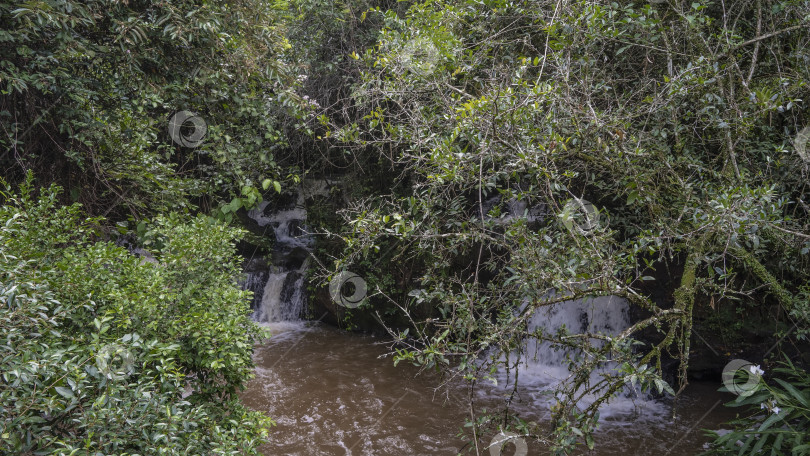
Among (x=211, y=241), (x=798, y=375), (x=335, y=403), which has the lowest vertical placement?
(x=335, y=403)

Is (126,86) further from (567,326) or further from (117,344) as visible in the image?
(567,326)

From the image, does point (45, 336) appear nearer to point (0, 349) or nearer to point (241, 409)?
point (0, 349)

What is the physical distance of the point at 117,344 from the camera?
96.1 inches

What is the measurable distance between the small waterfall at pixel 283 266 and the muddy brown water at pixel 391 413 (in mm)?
1733

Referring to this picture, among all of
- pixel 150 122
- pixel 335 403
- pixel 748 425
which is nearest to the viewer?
pixel 748 425

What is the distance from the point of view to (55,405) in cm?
207

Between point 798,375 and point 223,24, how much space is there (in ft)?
19.1

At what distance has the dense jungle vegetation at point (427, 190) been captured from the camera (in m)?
2.52

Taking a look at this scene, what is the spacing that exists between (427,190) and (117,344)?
8.28ft

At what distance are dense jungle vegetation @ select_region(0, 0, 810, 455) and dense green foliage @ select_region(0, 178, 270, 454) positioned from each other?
0.05ft

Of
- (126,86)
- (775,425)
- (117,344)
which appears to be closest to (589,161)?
(775,425)

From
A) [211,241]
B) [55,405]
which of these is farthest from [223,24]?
[55,405]

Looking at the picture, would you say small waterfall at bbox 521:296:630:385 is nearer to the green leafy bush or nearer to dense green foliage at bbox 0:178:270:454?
the green leafy bush

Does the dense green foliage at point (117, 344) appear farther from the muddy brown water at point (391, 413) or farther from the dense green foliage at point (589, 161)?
the muddy brown water at point (391, 413)
